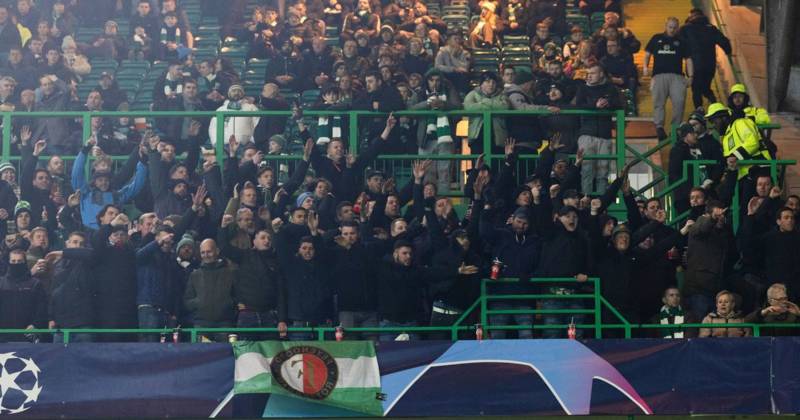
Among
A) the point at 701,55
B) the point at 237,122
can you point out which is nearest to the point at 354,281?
the point at 237,122

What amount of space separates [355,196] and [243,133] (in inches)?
86.7

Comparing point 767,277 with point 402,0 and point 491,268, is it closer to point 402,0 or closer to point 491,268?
point 491,268

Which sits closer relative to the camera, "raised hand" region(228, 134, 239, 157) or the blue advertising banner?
the blue advertising banner

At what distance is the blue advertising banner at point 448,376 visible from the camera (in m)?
22.4

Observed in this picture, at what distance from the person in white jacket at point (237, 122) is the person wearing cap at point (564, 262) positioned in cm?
464

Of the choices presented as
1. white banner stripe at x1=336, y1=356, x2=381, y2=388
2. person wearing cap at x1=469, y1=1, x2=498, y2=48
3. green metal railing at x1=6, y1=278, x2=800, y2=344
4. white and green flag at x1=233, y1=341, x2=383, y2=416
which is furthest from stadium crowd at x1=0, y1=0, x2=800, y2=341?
person wearing cap at x1=469, y1=1, x2=498, y2=48

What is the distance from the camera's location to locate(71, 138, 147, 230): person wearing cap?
2462 centimetres

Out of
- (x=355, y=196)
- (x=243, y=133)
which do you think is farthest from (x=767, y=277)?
(x=243, y=133)

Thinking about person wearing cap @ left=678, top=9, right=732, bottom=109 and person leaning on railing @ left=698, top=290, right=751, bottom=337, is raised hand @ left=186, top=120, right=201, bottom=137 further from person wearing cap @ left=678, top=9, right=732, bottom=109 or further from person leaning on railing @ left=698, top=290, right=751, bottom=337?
person wearing cap @ left=678, top=9, right=732, bottom=109

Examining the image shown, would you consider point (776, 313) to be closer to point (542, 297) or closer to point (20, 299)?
point (542, 297)

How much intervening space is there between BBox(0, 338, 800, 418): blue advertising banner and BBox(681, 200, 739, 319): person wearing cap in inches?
36.0

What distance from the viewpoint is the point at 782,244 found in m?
23.0

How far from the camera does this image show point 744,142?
25.2 meters

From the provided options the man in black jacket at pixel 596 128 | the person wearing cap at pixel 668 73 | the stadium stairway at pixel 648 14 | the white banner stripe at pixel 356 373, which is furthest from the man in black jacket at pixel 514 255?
the stadium stairway at pixel 648 14
